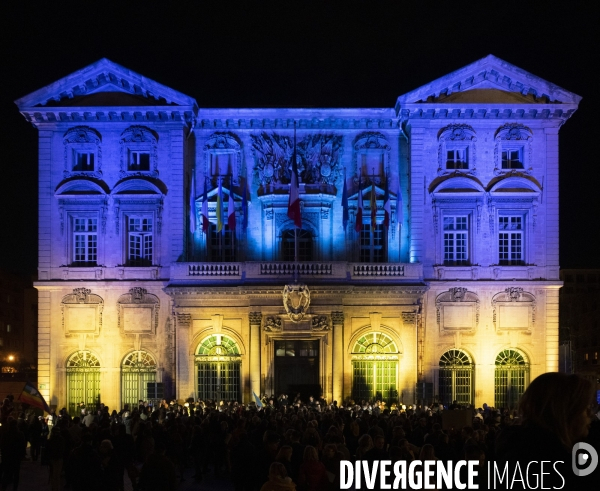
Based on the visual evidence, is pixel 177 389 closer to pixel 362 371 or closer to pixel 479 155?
pixel 362 371

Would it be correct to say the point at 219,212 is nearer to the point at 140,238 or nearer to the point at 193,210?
the point at 193,210

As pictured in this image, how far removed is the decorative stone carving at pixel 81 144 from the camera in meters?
40.1

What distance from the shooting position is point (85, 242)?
40.2 m

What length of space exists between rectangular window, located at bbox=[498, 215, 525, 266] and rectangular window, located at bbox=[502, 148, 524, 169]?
2.24m

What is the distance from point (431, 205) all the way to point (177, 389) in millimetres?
13537

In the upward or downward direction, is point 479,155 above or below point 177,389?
above

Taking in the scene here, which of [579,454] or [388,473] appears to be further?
[388,473]

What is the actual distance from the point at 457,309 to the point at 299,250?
7.39 m

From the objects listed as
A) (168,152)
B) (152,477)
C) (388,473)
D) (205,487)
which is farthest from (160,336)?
(388,473)

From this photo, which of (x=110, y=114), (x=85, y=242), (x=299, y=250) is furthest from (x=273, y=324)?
(x=110, y=114)

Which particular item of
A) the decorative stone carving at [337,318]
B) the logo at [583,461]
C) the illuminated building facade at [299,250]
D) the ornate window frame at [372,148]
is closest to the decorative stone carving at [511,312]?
the illuminated building facade at [299,250]

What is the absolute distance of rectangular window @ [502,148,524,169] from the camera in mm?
40156

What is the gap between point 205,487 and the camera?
69.4 ft

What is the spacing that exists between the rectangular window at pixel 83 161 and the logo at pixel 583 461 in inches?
1472
